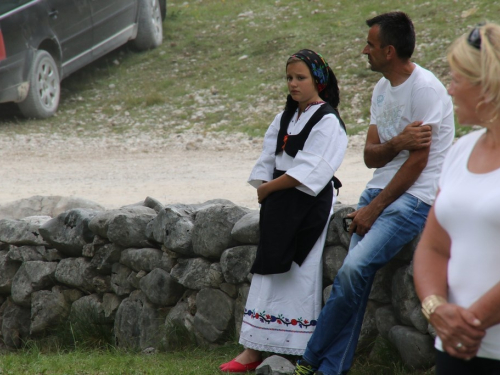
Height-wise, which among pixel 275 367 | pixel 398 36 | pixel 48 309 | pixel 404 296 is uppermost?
pixel 398 36

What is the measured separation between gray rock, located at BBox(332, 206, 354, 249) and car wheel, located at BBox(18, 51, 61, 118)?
24.9 ft

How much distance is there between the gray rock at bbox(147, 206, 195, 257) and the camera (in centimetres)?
447

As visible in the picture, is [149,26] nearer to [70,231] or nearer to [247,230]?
[70,231]

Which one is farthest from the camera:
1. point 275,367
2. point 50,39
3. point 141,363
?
point 50,39

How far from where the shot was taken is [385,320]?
370 cm

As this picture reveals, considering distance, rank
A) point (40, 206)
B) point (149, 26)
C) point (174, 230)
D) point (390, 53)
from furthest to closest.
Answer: point (149, 26), point (40, 206), point (174, 230), point (390, 53)

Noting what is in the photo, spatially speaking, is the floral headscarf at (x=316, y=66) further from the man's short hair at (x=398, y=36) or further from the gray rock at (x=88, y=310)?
the gray rock at (x=88, y=310)

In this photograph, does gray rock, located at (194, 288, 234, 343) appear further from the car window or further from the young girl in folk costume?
the car window

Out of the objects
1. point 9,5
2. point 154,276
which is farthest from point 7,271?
point 9,5

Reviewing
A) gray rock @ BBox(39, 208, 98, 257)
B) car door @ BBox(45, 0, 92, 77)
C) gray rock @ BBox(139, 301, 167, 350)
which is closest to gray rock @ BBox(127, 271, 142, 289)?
gray rock @ BBox(139, 301, 167, 350)

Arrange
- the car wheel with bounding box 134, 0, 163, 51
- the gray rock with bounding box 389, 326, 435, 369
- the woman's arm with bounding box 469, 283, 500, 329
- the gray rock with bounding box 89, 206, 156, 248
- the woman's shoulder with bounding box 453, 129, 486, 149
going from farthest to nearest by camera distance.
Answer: the car wheel with bounding box 134, 0, 163, 51 → the gray rock with bounding box 89, 206, 156, 248 → the gray rock with bounding box 389, 326, 435, 369 → the woman's shoulder with bounding box 453, 129, 486, 149 → the woman's arm with bounding box 469, 283, 500, 329

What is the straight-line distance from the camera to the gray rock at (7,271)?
541cm

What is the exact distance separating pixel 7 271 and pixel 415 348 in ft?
10.3

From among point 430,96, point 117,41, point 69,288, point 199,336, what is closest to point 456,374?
point 430,96
